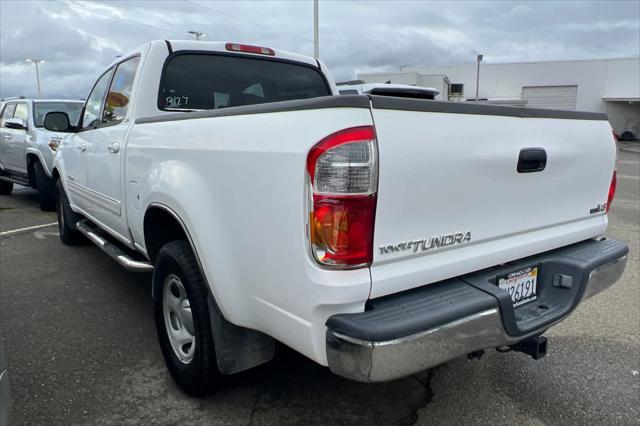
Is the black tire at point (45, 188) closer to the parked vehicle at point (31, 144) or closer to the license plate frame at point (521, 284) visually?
the parked vehicle at point (31, 144)

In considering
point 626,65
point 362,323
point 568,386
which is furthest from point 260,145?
A: point 626,65

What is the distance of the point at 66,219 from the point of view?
18.9ft

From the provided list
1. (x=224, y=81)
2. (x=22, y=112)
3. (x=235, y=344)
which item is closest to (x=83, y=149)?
(x=224, y=81)

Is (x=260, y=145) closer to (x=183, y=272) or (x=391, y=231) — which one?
(x=391, y=231)

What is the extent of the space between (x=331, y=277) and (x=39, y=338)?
2.74 metres

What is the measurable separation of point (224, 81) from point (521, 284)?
2.49 metres

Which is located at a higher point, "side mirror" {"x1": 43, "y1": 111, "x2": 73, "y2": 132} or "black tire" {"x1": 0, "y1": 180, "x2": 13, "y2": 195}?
"side mirror" {"x1": 43, "y1": 111, "x2": 73, "y2": 132}

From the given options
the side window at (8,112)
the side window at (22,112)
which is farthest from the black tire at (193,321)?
the side window at (8,112)

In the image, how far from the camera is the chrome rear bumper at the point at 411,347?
1.83 m

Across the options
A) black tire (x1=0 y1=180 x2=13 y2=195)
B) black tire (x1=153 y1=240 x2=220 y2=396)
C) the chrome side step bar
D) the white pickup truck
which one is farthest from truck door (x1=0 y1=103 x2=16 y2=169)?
black tire (x1=153 y1=240 x2=220 y2=396)

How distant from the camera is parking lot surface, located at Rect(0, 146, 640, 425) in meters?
2.73

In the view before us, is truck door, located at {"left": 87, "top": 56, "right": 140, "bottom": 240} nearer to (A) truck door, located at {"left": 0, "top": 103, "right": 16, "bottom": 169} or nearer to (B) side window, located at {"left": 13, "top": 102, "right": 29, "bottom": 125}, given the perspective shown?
(B) side window, located at {"left": 13, "top": 102, "right": 29, "bottom": 125}

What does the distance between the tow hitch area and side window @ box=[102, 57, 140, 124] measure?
116 inches

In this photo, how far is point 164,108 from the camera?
355 cm
